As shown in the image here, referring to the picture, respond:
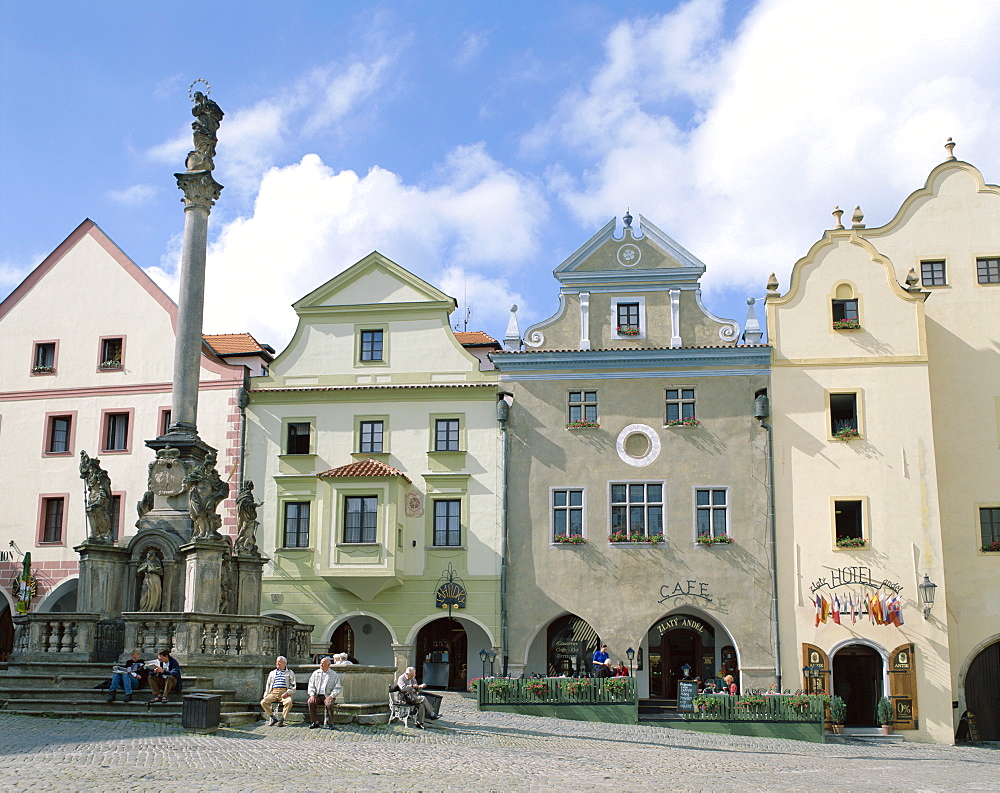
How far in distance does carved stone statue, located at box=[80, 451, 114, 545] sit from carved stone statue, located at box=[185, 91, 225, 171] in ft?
24.8

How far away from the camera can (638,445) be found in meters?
36.0

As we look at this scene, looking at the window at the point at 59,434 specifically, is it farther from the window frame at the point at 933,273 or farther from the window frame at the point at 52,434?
the window frame at the point at 933,273

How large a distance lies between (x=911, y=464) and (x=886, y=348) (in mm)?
3696

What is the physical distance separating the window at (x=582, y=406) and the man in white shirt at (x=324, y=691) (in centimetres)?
1759

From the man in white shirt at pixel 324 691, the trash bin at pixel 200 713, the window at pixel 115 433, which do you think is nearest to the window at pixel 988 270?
the man in white shirt at pixel 324 691

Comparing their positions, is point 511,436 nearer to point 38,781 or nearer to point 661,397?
point 661,397

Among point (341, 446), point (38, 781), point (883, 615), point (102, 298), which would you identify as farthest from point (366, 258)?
point (38, 781)

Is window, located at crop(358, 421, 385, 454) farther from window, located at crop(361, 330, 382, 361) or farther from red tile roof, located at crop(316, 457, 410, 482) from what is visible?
window, located at crop(361, 330, 382, 361)

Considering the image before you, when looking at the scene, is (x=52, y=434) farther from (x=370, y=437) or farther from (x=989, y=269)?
(x=989, y=269)

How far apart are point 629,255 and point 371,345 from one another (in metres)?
8.95

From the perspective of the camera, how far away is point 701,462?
3562 centimetres

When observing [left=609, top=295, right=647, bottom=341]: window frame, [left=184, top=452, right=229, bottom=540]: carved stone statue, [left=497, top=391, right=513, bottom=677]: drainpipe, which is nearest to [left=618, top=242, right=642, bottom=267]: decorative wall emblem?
[left=609, top=295, right=647, bottom=341]: window frame

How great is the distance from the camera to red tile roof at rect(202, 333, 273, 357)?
1601 inches

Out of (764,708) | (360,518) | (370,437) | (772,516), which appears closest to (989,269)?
(772,516)
